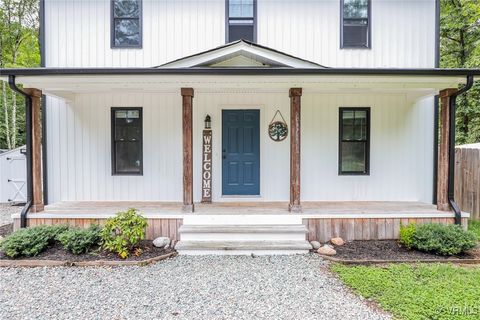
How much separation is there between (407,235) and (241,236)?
2.68m

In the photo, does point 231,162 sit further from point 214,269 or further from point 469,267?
point 469,267

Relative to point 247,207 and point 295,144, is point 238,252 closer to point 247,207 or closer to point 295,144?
point 247,207

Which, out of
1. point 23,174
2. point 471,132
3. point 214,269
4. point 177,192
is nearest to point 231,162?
point 177,192

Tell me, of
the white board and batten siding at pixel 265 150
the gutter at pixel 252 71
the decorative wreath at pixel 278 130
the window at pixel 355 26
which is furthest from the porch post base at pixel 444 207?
the window at pixel 355 26

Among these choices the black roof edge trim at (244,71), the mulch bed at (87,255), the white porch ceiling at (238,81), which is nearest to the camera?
the mulch bed at (87,255)

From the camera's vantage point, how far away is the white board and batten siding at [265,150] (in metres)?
6.61

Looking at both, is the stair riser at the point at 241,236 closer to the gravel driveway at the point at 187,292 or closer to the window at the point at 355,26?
the gravel driveway at the point at 187,292

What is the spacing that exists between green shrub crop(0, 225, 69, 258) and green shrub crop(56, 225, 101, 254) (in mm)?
192

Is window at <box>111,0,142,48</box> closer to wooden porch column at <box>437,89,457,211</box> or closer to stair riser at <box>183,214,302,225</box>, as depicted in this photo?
stair riser at <box>183,214,302,225</box>

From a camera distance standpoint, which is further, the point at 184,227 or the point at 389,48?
the point at 389,48

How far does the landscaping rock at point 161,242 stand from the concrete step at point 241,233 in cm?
26

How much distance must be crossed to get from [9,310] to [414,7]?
28.4 feet

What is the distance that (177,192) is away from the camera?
21.9ft

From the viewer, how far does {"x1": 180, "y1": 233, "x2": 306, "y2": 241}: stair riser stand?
491cm
